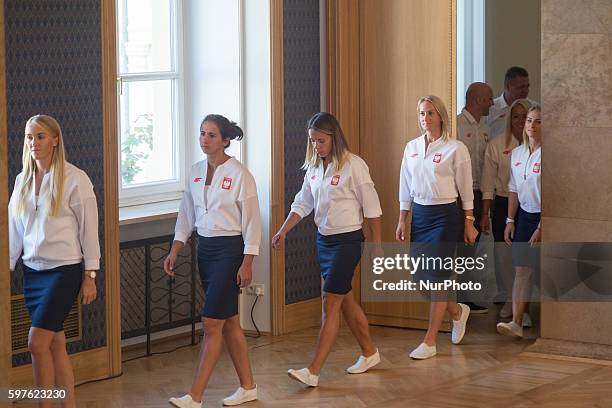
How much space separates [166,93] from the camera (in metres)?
8.28

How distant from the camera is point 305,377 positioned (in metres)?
6.84

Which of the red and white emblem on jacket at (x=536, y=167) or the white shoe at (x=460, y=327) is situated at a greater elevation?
the red and white emblem on jacket at (x=536, y=167)

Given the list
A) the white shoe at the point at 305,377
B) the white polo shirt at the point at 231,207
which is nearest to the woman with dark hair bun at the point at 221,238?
the white polo shirt at the point at 231,207

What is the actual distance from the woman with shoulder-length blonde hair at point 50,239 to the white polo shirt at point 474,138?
3732mm

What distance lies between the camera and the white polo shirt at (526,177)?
782cm

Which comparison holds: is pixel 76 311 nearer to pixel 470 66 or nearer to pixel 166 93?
pixel 166 93

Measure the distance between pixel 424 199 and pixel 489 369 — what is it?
1.16 meters

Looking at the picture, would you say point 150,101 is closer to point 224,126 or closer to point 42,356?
point 224,126

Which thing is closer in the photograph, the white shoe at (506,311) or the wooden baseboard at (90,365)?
the wooden baseboard at (90,365)

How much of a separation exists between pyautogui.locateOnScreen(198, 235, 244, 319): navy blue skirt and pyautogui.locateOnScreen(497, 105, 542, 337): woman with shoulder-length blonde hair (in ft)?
7.62

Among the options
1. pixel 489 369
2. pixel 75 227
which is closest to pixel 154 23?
pixel 75 227

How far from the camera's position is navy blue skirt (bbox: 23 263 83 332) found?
5.69 m

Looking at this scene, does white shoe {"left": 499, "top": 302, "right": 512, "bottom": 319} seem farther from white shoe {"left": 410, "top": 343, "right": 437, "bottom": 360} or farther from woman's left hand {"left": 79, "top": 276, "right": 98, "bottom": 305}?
woman's left hand {"left": 79, "top": 276, "right": 98, "bottom": 305}

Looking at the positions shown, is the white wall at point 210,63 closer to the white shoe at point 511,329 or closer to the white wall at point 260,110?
the white wall at point 260,110
